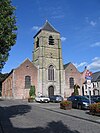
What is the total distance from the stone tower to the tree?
37.6 m

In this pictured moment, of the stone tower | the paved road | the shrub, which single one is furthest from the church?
the paved road

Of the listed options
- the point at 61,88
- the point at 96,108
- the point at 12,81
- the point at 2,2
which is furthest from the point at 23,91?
the point at 2,2

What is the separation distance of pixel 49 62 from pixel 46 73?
3091mm

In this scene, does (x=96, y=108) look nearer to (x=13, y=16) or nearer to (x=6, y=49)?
(x=6, y=49)

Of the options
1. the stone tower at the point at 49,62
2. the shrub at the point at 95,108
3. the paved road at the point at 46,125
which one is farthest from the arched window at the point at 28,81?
the shrub at the point at 95,108

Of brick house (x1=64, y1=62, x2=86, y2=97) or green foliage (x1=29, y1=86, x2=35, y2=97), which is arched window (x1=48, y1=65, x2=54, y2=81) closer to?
brick house (x1=64, y1=62, x2=86, y2=97)

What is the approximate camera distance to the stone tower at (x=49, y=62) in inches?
1964

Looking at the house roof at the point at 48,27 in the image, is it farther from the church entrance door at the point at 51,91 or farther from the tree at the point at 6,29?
the tree at the point at 6,29

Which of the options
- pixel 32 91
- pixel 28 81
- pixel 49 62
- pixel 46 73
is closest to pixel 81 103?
pixel 32 91

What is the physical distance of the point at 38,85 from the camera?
49625mm

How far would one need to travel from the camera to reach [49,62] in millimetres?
51531

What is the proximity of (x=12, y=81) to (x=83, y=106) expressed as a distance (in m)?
31.2

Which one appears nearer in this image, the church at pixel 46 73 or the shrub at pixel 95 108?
the shrub at pixel 95 108

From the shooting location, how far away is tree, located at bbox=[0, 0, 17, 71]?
436 inches
